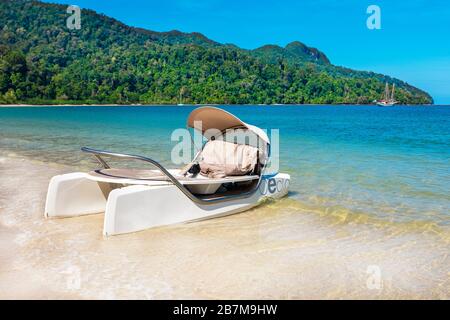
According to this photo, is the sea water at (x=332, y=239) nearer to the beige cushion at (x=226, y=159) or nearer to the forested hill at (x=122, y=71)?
the beige cushion at (x=226, y=159)

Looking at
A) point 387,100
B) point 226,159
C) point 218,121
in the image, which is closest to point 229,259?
point 226,159

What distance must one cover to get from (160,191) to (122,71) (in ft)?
455

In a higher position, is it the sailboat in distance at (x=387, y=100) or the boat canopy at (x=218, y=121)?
the sailboat in distance at (x=387, y=100)

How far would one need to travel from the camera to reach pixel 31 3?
171875 mm

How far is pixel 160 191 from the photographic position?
6.34 m

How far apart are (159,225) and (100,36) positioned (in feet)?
579

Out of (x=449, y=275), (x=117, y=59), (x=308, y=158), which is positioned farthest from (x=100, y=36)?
(x=449, y=275)

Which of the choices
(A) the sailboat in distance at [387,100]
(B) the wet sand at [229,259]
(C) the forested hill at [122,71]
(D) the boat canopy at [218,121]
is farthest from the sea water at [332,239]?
(A) the sailboat in distance at [387,100]

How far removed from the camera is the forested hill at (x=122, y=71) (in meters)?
117

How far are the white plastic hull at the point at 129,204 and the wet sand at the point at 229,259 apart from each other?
0.55 ft

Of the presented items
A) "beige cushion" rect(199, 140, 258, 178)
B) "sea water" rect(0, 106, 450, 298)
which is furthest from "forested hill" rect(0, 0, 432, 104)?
"sea water" rect(0, 106, 450, 298)

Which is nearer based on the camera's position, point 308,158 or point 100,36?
point 308,158

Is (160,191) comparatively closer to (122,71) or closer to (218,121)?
(218,121)

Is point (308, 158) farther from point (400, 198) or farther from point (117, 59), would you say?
point (117, 59)
